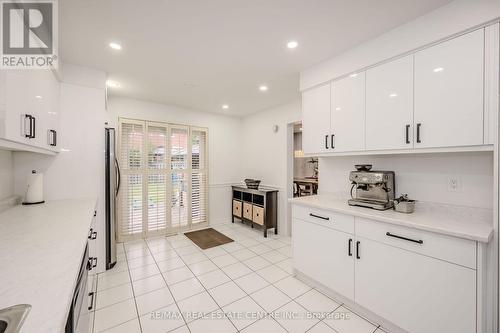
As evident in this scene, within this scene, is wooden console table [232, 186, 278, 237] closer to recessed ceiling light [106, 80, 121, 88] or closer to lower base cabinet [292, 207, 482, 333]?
lower base cabinet [292, 207, 482, 333]

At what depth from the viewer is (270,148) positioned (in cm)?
452

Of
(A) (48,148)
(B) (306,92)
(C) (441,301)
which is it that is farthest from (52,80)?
(C) (441,301)

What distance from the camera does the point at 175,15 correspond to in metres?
1.70

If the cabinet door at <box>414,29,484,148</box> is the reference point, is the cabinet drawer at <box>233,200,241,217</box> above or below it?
below

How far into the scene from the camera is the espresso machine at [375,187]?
6.56 feet

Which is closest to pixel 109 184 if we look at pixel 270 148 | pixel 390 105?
pixel 270 148

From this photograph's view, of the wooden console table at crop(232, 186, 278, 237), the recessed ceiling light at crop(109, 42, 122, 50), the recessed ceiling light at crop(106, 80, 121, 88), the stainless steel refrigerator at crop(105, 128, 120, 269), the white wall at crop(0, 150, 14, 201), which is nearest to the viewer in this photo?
the white wall at crop(0, 150, 14, 201)

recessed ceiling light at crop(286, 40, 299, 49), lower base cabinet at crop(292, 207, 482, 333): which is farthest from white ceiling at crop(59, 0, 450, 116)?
lower base cabinet at crop(292, 207, 482, 333)

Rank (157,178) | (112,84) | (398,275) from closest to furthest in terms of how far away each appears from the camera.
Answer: (398,275) → (112,84) → (157,178)

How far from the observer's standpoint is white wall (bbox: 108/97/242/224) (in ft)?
14.1

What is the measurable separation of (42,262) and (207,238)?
10.3 ft

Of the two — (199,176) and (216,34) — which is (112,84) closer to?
(216,34)

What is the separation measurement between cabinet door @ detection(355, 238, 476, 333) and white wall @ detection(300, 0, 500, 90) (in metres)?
1.70

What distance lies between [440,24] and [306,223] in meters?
2.10
